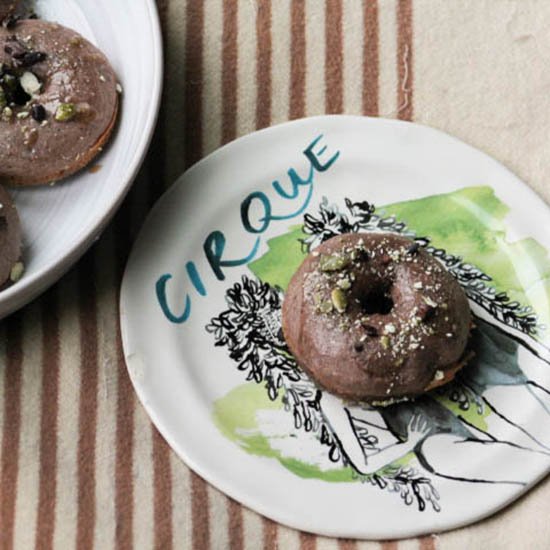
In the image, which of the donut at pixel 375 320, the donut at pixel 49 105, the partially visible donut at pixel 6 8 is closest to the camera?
the donut at pixel 375 320

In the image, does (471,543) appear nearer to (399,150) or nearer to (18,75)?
(399,150)

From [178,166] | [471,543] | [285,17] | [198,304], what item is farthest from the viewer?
[285,17]

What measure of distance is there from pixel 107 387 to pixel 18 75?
445 millimetres

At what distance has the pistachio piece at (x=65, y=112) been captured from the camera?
131cm

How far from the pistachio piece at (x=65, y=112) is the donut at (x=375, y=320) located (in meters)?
0.37

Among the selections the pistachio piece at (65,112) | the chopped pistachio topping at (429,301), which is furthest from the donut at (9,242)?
the chopped pistachio topping at (429,301)

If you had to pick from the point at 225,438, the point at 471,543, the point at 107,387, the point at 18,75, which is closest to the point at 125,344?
the point at 107,387

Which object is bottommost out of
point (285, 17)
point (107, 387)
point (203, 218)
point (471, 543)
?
point (471, 543)

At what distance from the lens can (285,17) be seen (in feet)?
5.02

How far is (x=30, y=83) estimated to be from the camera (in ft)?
4.35

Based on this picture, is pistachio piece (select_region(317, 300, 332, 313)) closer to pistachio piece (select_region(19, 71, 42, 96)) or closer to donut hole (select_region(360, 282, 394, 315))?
donut hole (select_region(360, 282, 394, 315))

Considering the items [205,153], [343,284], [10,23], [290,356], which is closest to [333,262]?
[343,284]

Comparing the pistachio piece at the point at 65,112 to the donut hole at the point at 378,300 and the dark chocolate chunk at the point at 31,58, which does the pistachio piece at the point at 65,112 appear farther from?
the donut hole at the point at 378,300

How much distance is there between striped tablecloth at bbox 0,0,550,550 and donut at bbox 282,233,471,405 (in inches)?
7.8
